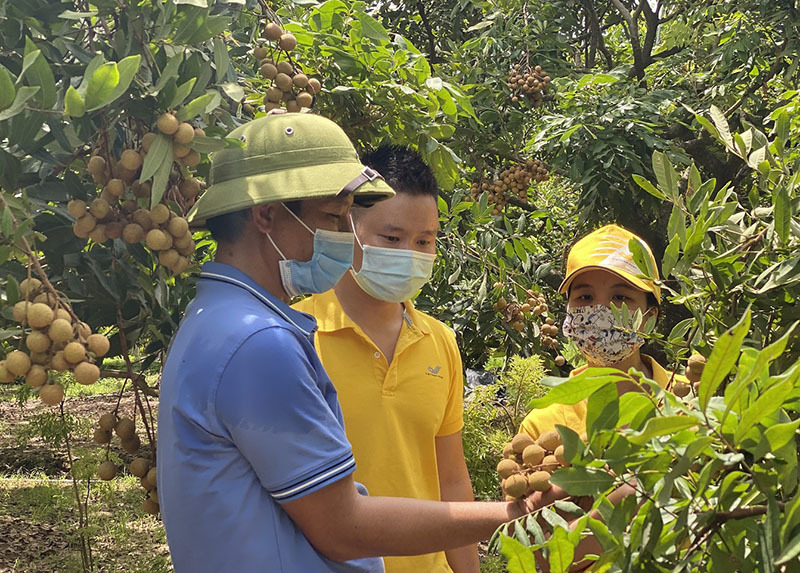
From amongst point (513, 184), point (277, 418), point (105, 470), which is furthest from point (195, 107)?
point (513, 184)

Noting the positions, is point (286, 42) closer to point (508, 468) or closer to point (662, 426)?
point (508, 468)

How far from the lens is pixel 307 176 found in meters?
1.51

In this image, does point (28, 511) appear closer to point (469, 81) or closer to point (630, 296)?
point (469, 81)

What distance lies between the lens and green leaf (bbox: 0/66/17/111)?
4.23ft

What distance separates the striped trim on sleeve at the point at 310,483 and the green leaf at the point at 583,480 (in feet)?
1.77

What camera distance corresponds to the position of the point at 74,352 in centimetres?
132

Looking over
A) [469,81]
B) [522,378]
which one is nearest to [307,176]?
[522,378]

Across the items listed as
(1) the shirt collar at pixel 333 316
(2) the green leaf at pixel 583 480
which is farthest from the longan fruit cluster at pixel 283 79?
(2) the green leaf at pixel 583 480

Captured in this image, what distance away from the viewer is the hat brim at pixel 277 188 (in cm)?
147

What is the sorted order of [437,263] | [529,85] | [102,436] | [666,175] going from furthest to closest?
[529,85]
[437,263]
[102,436]
[666,175]

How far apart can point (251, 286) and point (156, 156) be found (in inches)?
12.0

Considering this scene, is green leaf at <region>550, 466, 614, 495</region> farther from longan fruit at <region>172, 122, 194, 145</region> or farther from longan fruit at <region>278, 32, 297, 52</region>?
longan fruit at <region>278, 32, 297, 52</region>

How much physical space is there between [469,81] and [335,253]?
3.94 metres

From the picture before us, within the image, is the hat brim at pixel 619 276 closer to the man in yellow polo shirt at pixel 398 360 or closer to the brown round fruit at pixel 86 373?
the man in yellow polo shirt at pixel 398 360
